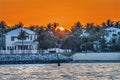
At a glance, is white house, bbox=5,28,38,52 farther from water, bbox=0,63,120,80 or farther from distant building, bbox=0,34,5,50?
water, bbox=0,63,120,80

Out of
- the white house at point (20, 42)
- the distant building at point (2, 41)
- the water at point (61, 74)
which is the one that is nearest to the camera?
the water at point (61, 74)

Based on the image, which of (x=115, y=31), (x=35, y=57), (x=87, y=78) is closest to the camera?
(x=87, y=78)

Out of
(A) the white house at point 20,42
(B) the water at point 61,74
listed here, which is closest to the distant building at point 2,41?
(A) the white house at point 20,42

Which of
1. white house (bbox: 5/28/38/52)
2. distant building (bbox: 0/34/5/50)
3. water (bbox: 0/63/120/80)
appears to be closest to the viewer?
water (bbox: 0/63/120/80)

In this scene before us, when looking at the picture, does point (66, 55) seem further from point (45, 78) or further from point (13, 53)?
point (45, 78)

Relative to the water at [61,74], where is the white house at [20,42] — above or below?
above

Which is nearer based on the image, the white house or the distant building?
the white house

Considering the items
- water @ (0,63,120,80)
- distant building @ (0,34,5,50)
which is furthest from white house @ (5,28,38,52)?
water @ (0,63,120,80)

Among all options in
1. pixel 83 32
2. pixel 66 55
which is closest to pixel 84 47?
pixel 66 55

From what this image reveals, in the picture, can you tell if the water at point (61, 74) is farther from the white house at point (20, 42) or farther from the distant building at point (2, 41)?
the distant building at point (2, 41)

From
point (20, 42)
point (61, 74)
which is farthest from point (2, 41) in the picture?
point (61, 74)

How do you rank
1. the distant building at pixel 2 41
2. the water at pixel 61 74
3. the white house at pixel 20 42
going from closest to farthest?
1. the water at pixel 61 74
2. the white house at pixel 20 42
3. the distant building at pixel 2 41

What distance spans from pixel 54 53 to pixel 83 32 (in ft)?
122

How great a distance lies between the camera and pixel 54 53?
113500 millimetres
